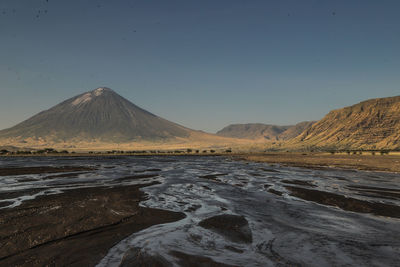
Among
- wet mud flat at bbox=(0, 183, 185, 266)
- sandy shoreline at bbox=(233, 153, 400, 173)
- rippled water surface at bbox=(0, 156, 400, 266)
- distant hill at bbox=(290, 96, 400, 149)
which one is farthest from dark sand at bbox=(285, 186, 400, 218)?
distant hill at bbox=(290, 96, 400, 149)

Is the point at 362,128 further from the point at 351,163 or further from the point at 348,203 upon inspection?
the point at 348,203

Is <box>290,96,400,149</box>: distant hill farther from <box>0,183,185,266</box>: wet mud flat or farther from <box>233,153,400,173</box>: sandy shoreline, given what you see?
<box>0,183,185,266</box>: wet mud flat

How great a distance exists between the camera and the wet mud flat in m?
6.95

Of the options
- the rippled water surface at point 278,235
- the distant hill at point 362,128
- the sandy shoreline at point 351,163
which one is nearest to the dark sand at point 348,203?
the rippled water surface at point 278,235

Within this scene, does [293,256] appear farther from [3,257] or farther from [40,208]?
[40,208]

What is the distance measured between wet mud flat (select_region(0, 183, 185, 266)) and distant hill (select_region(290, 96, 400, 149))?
413 feet

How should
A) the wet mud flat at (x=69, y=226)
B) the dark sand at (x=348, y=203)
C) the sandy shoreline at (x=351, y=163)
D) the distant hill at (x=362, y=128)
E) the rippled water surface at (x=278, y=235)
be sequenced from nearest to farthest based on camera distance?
the wet mud flat at (x=69, y=226) → the rippled water surface at (x=278, y=235) → the dark sand at (x=348, y=203) → the sandy shoreline at (x=351, y=163) → the distant hill at (x=362, y=128)

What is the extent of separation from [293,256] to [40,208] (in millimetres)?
12081

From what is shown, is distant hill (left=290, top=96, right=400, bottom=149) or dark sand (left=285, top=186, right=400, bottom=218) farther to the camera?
distant hill (left=290, top=96, right=400, bottom=149)

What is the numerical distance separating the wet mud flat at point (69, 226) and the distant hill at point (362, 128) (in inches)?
4958

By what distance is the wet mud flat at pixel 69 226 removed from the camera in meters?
6.95

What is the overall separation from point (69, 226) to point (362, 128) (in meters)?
159

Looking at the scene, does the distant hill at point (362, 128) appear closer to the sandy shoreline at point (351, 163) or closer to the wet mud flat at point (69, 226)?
the sandy shoreline at point (351, 163)

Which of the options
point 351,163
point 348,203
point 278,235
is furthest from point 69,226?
point 351,163
